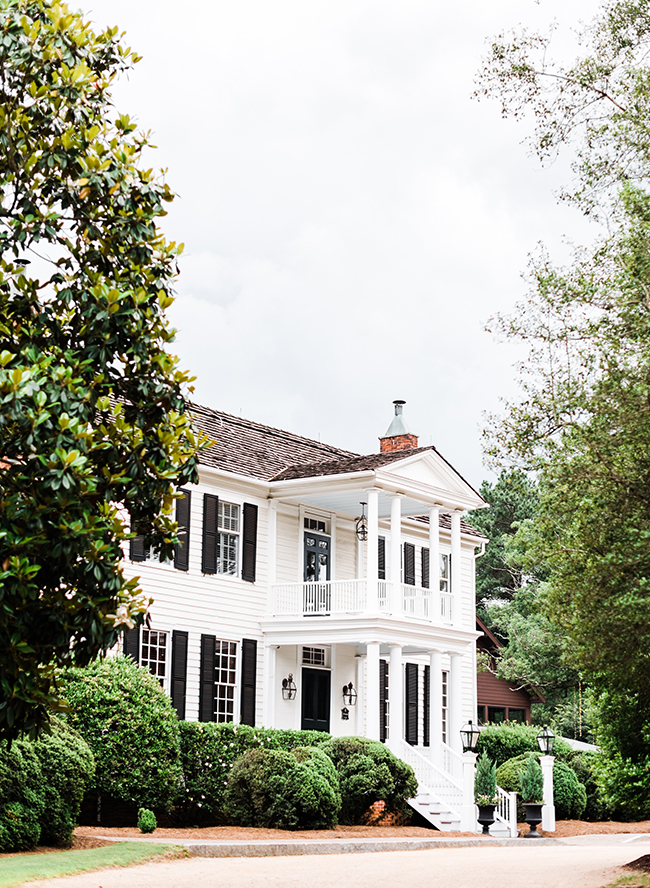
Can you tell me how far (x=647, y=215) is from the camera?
42.1 feet

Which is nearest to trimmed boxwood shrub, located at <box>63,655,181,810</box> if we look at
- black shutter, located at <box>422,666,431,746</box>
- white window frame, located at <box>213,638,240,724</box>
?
white window frame, located at <box>213,638,240,724</box>

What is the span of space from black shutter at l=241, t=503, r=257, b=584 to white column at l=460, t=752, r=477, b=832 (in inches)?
224

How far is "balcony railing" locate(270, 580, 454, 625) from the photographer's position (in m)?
24.0

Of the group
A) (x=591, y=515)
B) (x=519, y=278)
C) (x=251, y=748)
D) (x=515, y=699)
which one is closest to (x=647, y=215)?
(x=519, y=278)

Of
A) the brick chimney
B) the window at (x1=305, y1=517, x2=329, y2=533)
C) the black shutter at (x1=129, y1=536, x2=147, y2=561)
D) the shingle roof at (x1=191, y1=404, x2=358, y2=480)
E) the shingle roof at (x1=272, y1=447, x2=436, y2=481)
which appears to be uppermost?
the brick chimney

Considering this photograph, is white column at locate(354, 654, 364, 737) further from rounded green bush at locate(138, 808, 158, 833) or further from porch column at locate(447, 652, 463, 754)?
rounded green bush at locate(138, 808, 158, 833)

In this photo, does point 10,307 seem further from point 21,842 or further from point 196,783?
point 196,783

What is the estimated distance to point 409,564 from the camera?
1137 inches

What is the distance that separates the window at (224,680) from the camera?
23156 mm

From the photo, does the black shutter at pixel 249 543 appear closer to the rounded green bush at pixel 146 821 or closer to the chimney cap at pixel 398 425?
the chimney cap at pixel 398 425

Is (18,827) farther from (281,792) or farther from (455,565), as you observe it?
(455,565)

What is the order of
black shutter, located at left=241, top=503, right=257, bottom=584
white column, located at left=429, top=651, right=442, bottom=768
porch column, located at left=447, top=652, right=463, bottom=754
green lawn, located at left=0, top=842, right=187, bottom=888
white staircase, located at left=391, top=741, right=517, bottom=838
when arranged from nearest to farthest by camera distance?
green lawn, located at left=0, top=842, right=187, bottom=888 < white staircase, located at left=391, top=741, right=517, bottom=838 < black shutter, located at left=241, top=503, right=257, bottom=584 < white column, located at left=429, top=651, right=442, bottom=768 < porch column, located at left=447, top=652, right=463, bottom=754

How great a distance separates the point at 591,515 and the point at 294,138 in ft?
51.3

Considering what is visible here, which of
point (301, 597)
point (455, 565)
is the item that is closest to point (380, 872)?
point (301, 597)
